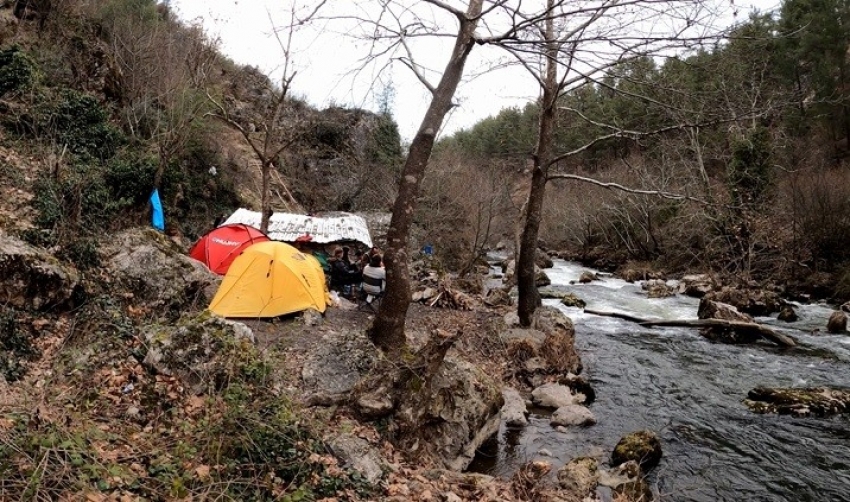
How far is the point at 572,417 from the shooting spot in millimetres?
7621

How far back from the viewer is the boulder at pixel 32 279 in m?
6.34

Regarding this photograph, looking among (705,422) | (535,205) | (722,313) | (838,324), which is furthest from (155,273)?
(838,324)

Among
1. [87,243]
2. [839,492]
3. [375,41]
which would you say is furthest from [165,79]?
[839,492]

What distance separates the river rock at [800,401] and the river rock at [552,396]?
3017mm

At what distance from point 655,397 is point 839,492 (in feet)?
10.1

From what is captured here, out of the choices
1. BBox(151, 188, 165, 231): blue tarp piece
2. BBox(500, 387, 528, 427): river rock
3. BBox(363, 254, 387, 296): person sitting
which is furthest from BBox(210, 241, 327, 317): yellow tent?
BBox(151, 188, 165, 231): blue tarp piece

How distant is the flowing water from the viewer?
607 cm

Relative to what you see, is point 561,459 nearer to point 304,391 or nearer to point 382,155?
point 304,391

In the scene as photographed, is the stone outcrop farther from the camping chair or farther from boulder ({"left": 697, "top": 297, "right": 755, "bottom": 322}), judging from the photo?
the camping chair

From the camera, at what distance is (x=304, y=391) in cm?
586

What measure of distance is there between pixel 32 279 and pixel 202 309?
8.00 feet

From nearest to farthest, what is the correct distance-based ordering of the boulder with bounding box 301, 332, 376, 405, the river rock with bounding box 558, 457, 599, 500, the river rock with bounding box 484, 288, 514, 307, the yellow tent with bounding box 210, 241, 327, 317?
the river rock with bounding box 558, 457, 599, 500, the boulder with bounding box 301, 332, 376, 405, the yellow tent with bounding box 210, 241, 327, 317, the river rock with bounding box 484, 288, 514, 307

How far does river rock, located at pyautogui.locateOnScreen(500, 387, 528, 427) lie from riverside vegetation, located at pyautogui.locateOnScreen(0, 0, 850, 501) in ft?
1.93

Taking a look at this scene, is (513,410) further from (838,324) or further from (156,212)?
(156,212)
